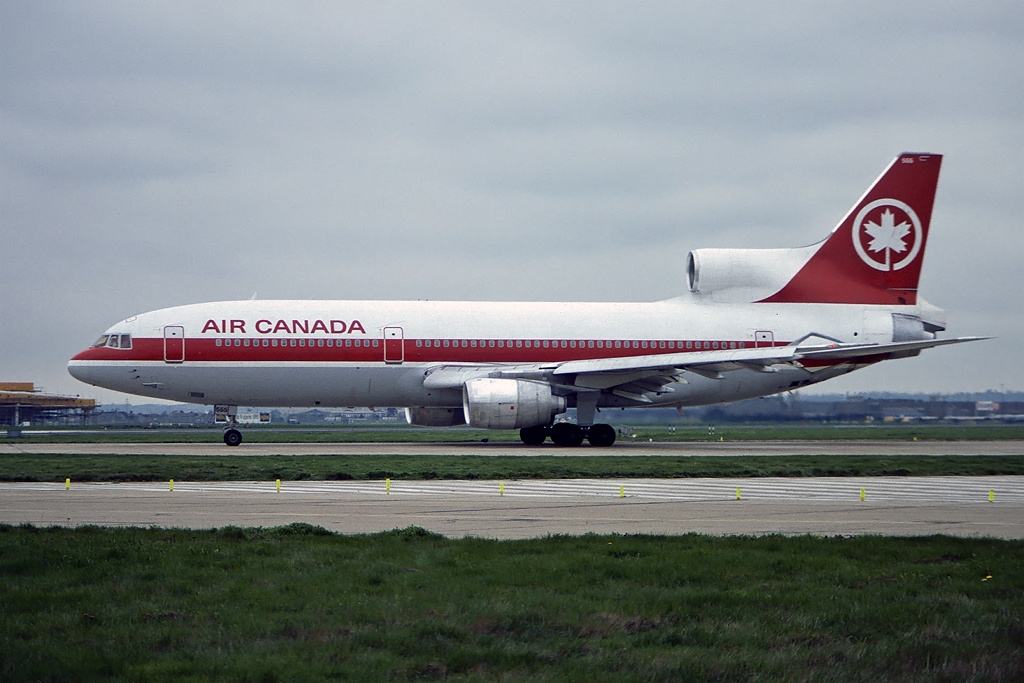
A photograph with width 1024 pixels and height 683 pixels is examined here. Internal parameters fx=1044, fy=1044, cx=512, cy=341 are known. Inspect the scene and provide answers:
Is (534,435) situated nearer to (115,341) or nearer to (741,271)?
(741,271)

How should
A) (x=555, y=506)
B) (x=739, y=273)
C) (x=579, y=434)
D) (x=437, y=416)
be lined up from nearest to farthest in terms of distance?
(x=555, y=506)
(x=579, y=434)
(x=437, y=416)
(x=739, y=273)

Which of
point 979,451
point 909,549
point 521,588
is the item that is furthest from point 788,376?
point 521,588

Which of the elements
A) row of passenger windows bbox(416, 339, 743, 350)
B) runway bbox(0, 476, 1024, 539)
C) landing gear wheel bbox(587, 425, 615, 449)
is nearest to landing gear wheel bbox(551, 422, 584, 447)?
landing gear wheel bbox(587, 425, 615, 449)

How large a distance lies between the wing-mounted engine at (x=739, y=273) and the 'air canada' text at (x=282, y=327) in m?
12.6

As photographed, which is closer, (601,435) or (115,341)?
(115,341)

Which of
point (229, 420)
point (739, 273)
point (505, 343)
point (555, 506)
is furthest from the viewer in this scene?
point (739, 273)

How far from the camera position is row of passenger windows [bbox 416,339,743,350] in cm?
3475

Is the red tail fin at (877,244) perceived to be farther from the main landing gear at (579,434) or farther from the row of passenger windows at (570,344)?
the main landing gear at (579,434)

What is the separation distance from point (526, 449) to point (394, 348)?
5454 mm

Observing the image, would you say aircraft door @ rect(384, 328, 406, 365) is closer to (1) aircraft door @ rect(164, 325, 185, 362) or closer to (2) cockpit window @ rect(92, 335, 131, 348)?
(1) aircraft door @ rect(164, 325, 185, 362)

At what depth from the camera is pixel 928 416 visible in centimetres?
6588

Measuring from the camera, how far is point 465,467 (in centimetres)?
2400

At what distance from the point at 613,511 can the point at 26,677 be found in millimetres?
10424

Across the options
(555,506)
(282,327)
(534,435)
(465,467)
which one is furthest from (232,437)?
(555,506)
